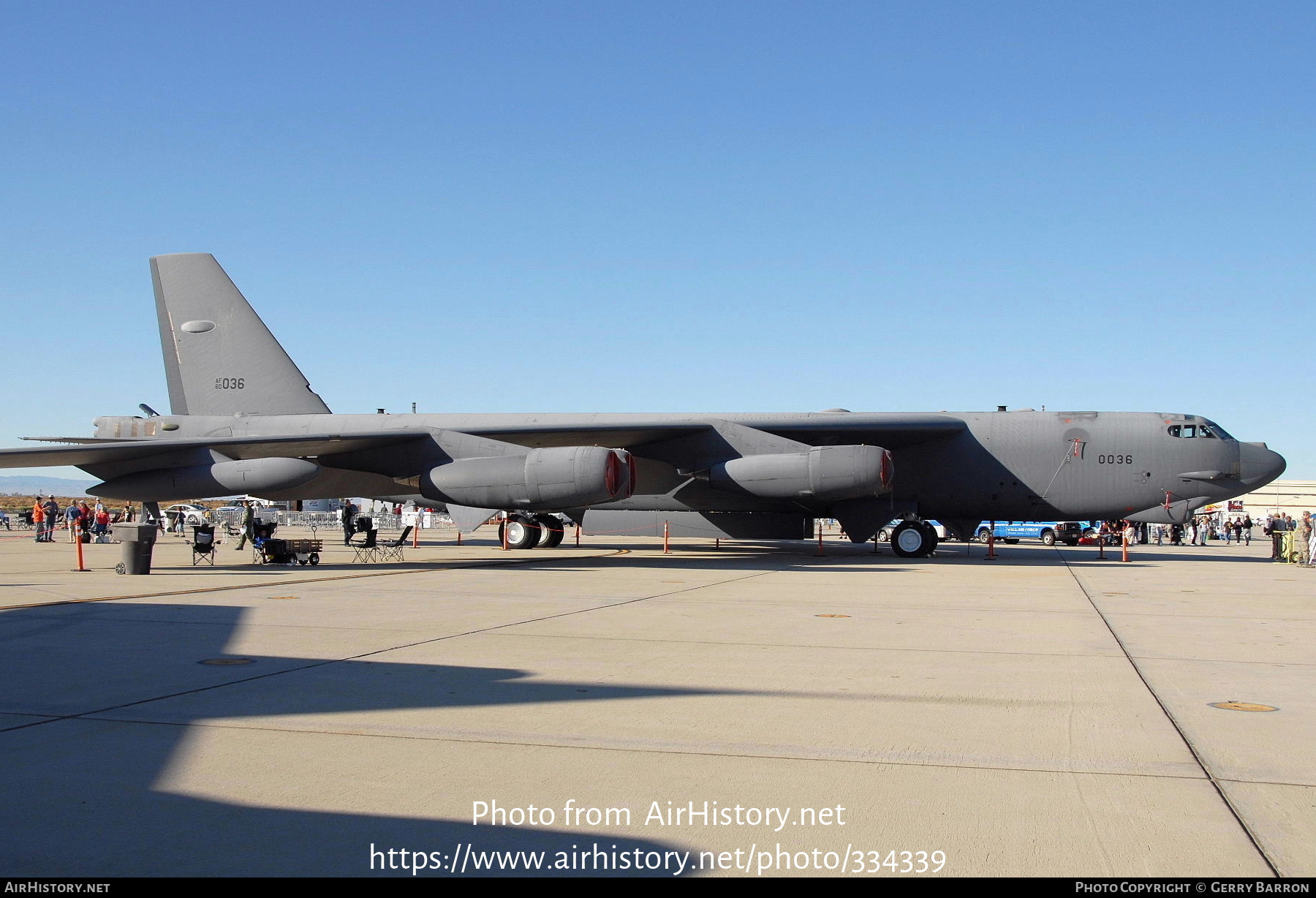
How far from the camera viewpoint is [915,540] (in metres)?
22.8

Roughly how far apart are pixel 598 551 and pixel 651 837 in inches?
890

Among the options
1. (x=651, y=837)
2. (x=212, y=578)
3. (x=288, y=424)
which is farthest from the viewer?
(x=288, y=424)

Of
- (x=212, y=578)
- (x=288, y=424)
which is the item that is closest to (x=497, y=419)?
(x=288, y=424)

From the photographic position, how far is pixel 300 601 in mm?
12422

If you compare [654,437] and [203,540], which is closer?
[203,540]

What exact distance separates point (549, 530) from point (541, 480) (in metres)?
10.5

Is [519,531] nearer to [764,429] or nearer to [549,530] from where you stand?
[549,530]

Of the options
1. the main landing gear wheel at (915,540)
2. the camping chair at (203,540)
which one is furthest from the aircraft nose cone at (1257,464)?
the camping chair at (203,540)

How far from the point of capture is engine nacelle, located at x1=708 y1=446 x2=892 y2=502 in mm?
19109

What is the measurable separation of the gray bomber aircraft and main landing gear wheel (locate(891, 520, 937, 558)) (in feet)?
0.12

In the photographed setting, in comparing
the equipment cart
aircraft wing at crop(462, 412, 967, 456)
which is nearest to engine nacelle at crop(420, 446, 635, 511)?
aircraft wing at crop(462, 412, 967, 456)

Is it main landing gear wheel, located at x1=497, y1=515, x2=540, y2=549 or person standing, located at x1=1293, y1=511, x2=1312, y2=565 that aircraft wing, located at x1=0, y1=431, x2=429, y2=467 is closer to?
main landing gear wheel, located at x1=497, y1=515, x2=540, y2=549

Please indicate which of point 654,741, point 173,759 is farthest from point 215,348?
point 654,741

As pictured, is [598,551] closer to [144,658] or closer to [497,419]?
[497,419]
